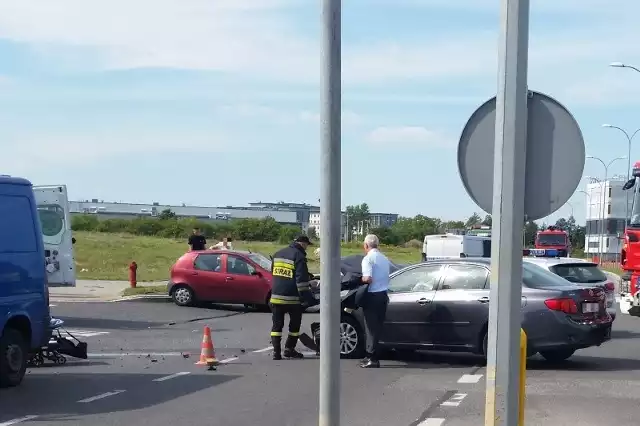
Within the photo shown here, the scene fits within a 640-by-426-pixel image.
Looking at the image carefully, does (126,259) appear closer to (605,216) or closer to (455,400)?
(455,400)

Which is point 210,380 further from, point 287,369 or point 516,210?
point 516,210

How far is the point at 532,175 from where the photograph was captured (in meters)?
6.12

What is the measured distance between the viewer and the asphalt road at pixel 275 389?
1003 centimetres

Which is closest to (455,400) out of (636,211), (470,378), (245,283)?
(470,378)

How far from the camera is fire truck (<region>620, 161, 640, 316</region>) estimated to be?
22.0 meters

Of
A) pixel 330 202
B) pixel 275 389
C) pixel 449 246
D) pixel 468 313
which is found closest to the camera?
pixel 330 202

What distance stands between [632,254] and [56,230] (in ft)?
41.2

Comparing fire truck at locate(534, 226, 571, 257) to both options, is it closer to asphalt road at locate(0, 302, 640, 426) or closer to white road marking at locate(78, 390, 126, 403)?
asphalt road at locate(0, 302, 640, 426)

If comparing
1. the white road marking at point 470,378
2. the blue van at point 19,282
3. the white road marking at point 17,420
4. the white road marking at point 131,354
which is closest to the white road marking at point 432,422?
the white road marking at point 470,378

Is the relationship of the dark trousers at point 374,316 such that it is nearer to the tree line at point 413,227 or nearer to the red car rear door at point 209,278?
the red car rear door at point 209,278

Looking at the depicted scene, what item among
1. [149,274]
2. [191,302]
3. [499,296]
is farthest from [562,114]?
[149,274]

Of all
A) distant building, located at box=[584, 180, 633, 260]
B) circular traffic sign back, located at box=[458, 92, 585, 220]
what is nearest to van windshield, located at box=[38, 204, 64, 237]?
circular traffic sign back, located at box=[458, 92, 585, 220]

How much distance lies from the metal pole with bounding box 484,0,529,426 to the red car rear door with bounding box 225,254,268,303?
1855 centimetres

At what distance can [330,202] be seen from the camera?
21.8 feet
